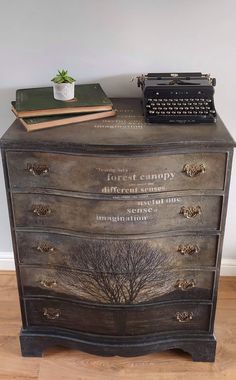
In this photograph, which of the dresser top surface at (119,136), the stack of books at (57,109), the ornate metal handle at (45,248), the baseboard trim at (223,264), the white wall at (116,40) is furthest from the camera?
the baseboard trim at (223,264)

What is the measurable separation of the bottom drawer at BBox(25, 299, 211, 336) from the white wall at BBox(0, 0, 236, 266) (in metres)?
0.87

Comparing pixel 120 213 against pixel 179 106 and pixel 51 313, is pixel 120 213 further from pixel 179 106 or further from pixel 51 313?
pixel 51 313

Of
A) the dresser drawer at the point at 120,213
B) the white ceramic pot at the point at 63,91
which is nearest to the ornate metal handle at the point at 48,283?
the dresser drawer at the point at 120,213

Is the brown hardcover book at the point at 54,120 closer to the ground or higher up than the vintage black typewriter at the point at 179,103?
closer to the ground

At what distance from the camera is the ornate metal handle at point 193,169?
4.74ft

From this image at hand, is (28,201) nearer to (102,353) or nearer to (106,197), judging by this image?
(106,197)

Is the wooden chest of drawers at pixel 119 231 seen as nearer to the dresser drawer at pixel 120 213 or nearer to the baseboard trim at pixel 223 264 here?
the dresser drawer at pixel 120 213

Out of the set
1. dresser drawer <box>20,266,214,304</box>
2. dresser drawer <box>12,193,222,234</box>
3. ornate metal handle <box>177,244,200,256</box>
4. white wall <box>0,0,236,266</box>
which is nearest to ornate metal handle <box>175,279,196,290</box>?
dresser drawer <box>20,266,214,304</box>

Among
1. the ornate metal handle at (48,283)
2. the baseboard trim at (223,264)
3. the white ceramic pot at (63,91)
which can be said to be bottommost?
the baseboard trim at (223,264)

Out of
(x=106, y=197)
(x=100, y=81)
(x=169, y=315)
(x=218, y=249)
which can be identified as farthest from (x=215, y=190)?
(x=100, y=81)

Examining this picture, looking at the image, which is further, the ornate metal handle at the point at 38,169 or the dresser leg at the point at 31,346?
the dresser leg at the point at 31,346

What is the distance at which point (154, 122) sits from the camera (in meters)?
1.54

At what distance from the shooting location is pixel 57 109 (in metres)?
1.53

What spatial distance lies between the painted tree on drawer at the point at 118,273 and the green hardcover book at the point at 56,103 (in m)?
0.47
